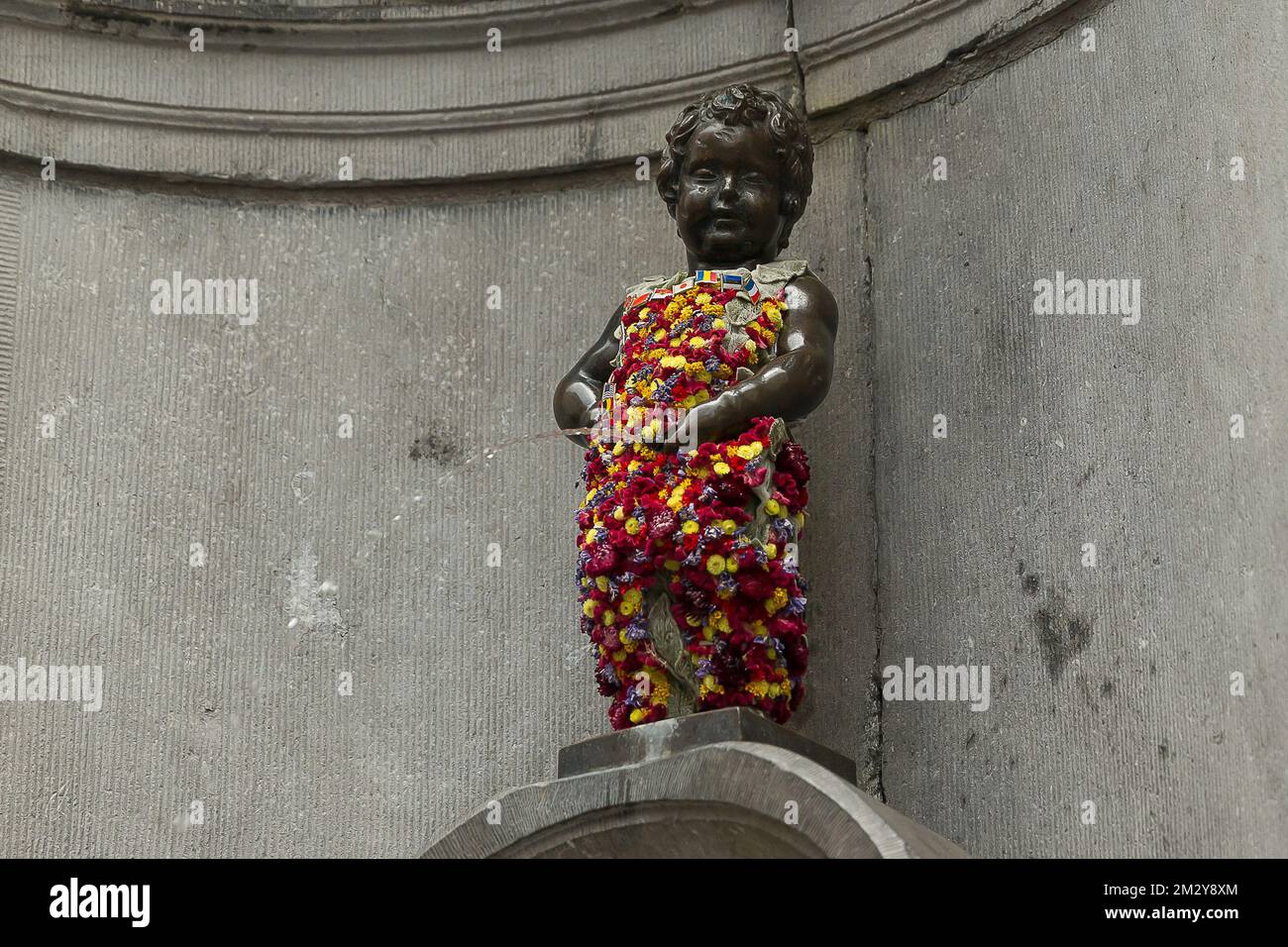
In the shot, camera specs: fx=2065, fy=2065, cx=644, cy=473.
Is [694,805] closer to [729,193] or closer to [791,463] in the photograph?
[791,463]

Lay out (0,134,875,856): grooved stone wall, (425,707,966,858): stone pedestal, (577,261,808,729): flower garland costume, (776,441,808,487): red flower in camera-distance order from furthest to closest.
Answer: (0,134,875,856): grooved stone wall → (776,441,808,487): red flower → (577,261,808,729): flower garland costume → (425,707,966,858): stone pedestal

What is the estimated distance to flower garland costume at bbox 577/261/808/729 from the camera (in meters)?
4.30

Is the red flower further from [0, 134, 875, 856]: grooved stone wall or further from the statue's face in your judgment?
[0, 134, 875, 856]: grooved stone wall

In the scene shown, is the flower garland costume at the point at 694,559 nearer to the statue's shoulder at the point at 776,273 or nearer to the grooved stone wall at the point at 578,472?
the statue's shoulder at the point at 776,273

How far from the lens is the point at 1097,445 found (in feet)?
15.5

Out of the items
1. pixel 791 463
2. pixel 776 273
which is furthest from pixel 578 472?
pixel 791 463

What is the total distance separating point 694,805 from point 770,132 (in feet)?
5.31

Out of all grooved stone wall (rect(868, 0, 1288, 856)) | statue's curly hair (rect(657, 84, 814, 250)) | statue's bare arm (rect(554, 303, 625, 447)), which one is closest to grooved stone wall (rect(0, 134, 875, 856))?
grooved stone wall (rect(868, 0, 1288, 856))

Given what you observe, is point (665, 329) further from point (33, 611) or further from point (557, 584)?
point (33, 611)

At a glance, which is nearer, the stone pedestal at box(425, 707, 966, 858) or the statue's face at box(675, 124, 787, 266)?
the stone pedestal at box(425, 707, 966, 858)

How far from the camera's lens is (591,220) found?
5.65 meters

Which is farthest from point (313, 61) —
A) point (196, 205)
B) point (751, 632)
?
point (751, 632)

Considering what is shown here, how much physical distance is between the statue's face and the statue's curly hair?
0.07 ft

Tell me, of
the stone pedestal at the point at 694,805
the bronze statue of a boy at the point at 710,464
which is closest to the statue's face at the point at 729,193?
the bronze statue of a boy at the point at 710,464
